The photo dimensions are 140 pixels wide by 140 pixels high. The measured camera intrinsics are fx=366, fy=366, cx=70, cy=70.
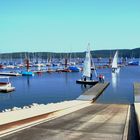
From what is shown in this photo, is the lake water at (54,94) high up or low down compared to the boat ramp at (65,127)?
down

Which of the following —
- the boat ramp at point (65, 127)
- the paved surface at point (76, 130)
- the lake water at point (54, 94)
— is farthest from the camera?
the lake water at point (54, 94)

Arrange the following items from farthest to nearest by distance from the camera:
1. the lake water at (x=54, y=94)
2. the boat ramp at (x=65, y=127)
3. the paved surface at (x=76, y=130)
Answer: the lake water at (x=54, y=94), the boat ramp at (x=65, y=127), the paved surface at (x=76, y=130)

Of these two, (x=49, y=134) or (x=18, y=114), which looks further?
(x=18, y=114)

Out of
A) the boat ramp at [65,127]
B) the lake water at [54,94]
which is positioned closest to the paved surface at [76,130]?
the boat ramp at [65,127]

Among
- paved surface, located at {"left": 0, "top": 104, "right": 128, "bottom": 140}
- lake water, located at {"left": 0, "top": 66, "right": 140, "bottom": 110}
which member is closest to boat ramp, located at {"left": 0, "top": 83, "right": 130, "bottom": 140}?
paved surface, located at {"left": 0, "top": 104, "right": 128, "bottom": 140}

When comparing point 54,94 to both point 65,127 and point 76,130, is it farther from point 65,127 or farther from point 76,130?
point 76,130

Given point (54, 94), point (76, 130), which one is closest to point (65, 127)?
point (76, 130)

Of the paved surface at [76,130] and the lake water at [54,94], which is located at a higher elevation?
the paved surface at [76,130]

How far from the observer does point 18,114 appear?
33.5 m

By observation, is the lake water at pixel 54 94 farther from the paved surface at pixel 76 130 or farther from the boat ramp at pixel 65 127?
the paved surface at pixel 76 130

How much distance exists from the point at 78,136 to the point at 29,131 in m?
3.85

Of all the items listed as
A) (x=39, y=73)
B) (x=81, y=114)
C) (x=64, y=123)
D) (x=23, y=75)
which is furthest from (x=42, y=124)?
(x=39, y=73)

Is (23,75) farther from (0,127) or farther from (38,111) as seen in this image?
(0,127)

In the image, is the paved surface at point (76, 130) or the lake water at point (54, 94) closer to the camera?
the paved surface at point (76, 130)
